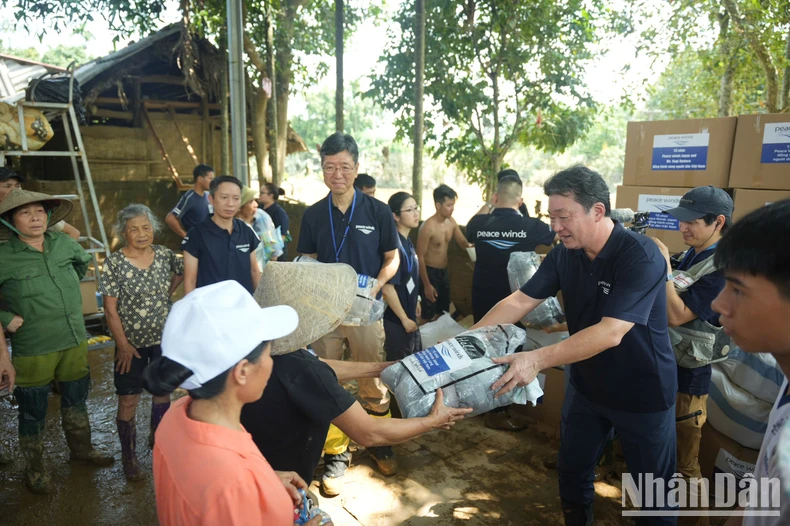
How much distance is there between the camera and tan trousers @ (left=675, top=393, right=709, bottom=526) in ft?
9.70

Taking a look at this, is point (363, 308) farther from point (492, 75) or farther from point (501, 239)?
point (492, 75)

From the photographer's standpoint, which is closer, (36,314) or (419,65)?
(36,314)

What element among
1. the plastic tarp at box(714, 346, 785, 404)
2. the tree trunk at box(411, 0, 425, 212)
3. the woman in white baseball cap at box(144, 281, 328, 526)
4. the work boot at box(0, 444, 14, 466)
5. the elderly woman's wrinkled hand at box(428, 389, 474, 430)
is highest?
the tree trunk at box(411, 0, 425, 212)

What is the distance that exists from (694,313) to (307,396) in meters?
2.06

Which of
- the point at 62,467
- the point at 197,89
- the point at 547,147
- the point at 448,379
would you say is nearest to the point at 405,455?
the point at 448,379

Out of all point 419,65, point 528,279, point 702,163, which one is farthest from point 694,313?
point 419,65

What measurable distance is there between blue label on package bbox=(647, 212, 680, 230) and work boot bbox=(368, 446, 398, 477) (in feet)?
8.59

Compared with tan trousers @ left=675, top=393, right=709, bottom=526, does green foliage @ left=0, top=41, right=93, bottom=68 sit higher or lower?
higher

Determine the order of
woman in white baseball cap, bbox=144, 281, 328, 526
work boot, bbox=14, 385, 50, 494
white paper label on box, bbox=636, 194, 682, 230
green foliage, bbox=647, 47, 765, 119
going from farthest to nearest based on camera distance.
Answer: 1. green foliage, bbox=647, 47, 765, 119
2. white paper label on box, bbox=636, 194, 682, 230
3. work boot, bbox=14, 385, 50, 494
4. woman in white baseball cap, bbox=144, 281, 328, 526

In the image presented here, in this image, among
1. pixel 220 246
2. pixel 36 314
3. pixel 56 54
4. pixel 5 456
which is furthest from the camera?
pixel 56 54

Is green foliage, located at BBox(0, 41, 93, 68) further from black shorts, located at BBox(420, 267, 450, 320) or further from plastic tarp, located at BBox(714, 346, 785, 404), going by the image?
plastic tarp, located at BBox(714, 346, 785, 404)

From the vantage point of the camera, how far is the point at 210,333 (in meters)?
1.30

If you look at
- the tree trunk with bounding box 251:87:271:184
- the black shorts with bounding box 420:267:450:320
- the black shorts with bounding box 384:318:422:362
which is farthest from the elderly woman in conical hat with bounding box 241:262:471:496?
the tree trunk with bounding box 251:87:271:184

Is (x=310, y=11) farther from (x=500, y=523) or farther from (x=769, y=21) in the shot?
(x=500, y=523)
